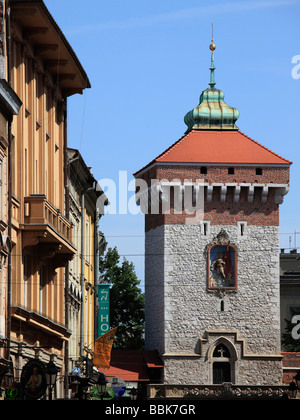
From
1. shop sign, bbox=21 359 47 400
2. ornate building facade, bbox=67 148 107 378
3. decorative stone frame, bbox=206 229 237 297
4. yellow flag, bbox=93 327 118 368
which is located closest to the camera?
shop sign, bbox=21 359 47 400

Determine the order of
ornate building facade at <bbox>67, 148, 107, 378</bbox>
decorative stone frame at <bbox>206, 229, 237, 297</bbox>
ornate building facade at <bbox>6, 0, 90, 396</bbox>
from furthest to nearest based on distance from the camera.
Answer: decorative stone frame at <bbox>206, 229, 237, 297</bbox> → ornate building facade at <bbox>67, 148, 107, 378</bbox> → ornate building facade at <bbox>6, 0, 90, 396</bbox>

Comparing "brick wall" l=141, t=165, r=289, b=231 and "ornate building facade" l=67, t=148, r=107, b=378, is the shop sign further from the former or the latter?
"brick wall" l=141, t=165, r=289, b=231

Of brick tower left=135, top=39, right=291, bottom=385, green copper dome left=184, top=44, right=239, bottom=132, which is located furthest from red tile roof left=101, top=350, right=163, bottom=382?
green copper dome left=184, top=44, right=239, bottom=132

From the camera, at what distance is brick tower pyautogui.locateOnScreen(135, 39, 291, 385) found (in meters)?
72.3

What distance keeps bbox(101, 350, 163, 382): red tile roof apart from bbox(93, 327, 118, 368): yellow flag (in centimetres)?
1886

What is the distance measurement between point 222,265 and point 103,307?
1826cm

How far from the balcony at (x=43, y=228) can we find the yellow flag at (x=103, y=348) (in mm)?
19087

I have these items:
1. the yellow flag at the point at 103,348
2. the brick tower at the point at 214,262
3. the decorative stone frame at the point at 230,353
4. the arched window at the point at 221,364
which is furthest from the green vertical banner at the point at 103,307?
the arched window at the point at 221,364

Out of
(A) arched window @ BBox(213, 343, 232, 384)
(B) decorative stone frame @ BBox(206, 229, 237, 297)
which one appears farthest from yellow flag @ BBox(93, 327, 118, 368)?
(B) decorative stone frame @ BBox(206, 229, 237, 297)

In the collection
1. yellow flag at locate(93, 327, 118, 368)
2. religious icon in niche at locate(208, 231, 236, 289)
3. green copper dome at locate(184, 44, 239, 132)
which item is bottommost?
yellow flag at locate(93, 327, 118, 368)

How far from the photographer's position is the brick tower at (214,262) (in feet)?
237

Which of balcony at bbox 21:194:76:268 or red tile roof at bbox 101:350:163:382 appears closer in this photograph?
balcony at bbox 21:194:76:268

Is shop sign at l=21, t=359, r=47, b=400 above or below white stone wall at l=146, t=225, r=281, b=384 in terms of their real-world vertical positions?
below
